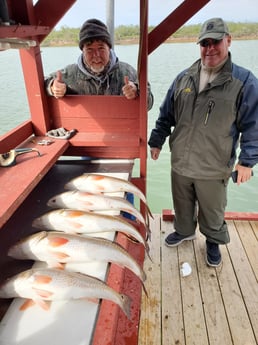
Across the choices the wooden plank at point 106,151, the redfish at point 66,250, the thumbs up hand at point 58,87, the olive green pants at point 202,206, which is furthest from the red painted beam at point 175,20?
the redfish at point 66,250

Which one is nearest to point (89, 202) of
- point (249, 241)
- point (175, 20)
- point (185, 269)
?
point (185, 269)

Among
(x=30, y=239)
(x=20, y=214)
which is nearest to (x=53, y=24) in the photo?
(x=20, y=214)

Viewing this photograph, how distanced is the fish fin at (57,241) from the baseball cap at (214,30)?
69.0 inches

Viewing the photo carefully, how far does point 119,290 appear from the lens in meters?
1.38

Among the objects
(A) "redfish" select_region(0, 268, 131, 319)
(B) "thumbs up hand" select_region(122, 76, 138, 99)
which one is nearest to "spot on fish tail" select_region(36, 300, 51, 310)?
(A) "redfish" select_region(0, 268, 131, 319)

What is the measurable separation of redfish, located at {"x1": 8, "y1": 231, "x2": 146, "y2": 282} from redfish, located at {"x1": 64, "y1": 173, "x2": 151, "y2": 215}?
489mm

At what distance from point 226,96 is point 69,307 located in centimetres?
180

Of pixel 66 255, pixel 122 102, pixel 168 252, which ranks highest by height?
pixel 122 102

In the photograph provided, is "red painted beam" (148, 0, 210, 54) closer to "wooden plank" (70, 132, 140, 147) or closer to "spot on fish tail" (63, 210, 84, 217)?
"wooden plank" (70, 132, 140, 147)

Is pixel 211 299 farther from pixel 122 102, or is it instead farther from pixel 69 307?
pixel 122 102

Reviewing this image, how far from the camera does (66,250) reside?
1.40 m

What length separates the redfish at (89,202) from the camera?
5.69 feet

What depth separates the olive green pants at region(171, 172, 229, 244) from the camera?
2.49 metres

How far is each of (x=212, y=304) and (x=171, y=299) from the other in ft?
1.09
